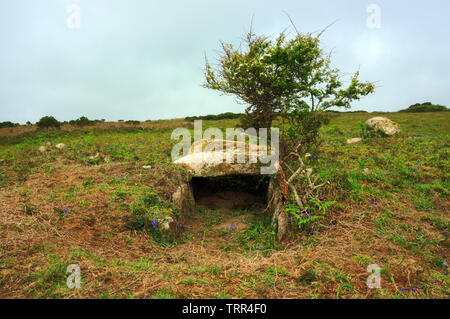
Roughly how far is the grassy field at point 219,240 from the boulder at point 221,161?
94 cm

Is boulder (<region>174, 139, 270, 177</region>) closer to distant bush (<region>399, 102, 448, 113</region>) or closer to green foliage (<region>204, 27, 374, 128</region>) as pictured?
green foliage (<region>204, 27, 374, 128</region>)

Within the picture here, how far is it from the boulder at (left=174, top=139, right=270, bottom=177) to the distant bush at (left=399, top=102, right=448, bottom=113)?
27150 millimetres

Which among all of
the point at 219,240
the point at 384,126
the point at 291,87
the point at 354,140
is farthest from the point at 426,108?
the point at 219,240

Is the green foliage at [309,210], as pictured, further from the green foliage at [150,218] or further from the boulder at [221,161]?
the green foliage at [150,218]

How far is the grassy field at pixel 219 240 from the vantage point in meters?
3.87

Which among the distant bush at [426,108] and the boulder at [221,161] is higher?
the distant bush at [426,108]

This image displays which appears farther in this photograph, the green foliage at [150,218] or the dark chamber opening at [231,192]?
the dark chamber opening at [231,192]

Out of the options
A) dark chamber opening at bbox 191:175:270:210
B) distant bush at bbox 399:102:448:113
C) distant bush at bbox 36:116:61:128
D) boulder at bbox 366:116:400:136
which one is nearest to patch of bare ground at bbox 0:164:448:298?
dark chamber opening at bbox 191:175:270:210

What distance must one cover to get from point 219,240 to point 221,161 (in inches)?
102

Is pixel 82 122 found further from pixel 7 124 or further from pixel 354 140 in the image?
pixel 354 140

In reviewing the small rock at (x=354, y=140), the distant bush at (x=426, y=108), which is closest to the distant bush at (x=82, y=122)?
the small rock at (x=354, y=140)

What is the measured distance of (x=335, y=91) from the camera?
734 cm

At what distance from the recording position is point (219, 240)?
6598 millimetres

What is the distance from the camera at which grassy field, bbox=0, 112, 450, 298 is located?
12.7 ft
